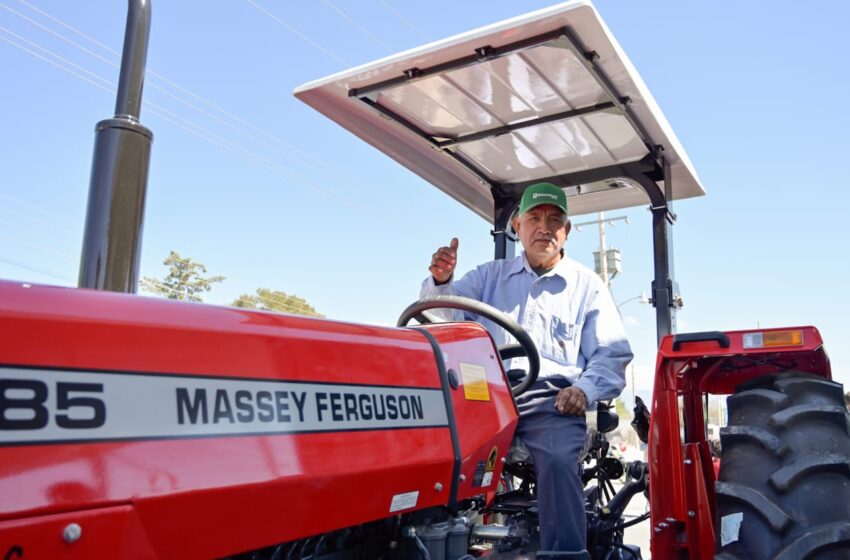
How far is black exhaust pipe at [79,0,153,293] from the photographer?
6.35ft

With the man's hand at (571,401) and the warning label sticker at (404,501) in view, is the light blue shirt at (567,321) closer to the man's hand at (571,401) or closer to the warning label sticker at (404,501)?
the man's hand at (571,401)

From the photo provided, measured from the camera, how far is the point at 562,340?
2.93 m

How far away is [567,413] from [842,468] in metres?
0.83

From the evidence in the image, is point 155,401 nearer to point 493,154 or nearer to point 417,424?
point 417,424

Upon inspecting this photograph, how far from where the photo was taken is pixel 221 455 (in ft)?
4.56

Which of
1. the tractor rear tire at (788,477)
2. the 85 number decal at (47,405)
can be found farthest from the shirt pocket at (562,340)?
the 85 number decal at (47,405)

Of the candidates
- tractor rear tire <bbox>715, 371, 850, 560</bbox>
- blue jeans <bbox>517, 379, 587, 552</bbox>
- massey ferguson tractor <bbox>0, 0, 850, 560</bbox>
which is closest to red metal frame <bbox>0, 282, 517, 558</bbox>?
massey ferguson tractor <bbox>0, 0, 850, 560</bbox>

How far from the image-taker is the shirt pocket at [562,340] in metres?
2.91

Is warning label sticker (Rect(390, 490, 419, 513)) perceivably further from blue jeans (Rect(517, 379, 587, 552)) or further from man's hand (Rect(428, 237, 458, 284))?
man's hand (Rect(428, 237, 458, 284))

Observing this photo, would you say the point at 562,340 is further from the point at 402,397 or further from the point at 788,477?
the point at 402,397

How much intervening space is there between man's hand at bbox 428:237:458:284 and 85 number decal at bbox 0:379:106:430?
67.8 inches

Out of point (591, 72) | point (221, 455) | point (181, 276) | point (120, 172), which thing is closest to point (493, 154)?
point (591, 72)

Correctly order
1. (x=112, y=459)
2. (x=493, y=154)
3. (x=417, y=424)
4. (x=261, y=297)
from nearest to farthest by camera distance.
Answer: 1. (x=112, y=459)
2. (x=417, y=424)
3. (x=493, y=154)
4. (x=261, y=297)

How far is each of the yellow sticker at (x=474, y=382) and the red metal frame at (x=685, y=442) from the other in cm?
89
